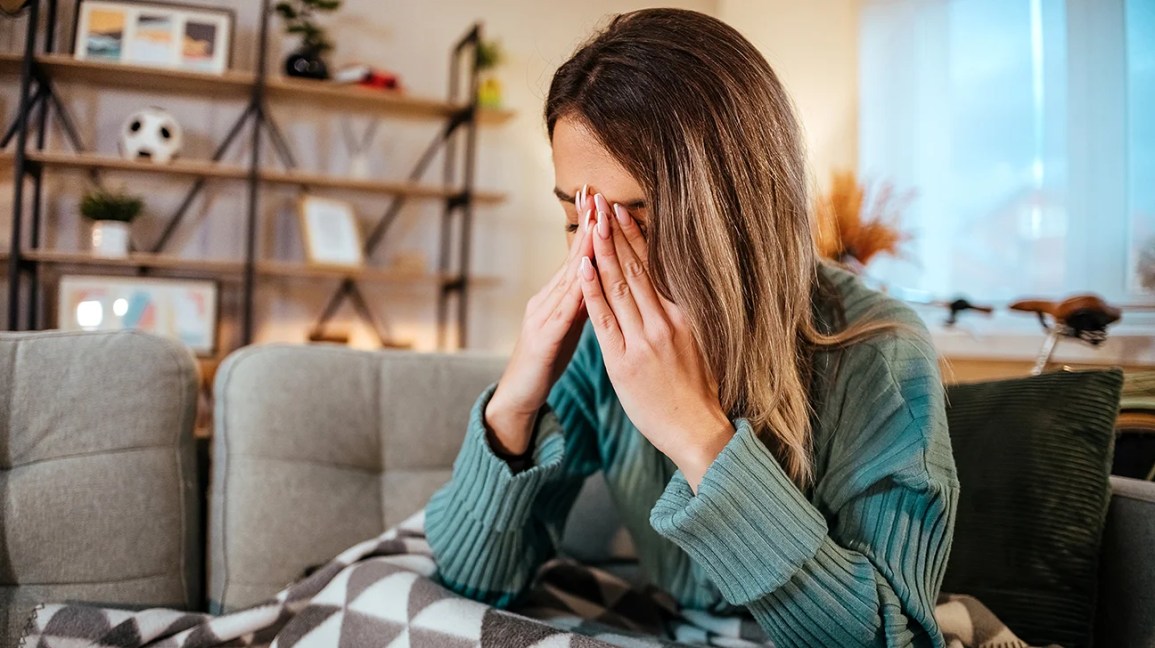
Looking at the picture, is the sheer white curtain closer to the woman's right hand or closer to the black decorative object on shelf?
the woman's right hand

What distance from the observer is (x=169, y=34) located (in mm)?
2779

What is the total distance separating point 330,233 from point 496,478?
2516 millimetres

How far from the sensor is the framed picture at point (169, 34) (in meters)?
2.57

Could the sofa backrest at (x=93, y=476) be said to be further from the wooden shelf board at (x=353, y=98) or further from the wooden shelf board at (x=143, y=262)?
the wooden shelf board at (x=353, y=98)

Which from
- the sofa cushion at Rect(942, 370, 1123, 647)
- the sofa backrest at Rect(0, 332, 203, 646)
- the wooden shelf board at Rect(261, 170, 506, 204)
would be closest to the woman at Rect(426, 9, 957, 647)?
the sofa cushion at Rect(942, 370, 1123, 647)

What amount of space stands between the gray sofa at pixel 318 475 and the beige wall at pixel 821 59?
1.85 meters

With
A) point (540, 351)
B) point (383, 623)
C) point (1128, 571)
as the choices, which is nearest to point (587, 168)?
point (540, 351)

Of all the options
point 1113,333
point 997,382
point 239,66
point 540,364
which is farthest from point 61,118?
point 1113,333

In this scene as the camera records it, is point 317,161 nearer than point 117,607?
No

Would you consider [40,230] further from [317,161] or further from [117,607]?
[117,607]

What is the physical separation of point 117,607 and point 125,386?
0.82ft

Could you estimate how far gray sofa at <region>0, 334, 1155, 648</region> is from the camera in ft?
2.89

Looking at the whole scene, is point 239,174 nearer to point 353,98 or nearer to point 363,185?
point 363,185

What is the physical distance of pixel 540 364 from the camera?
862 millimetres
